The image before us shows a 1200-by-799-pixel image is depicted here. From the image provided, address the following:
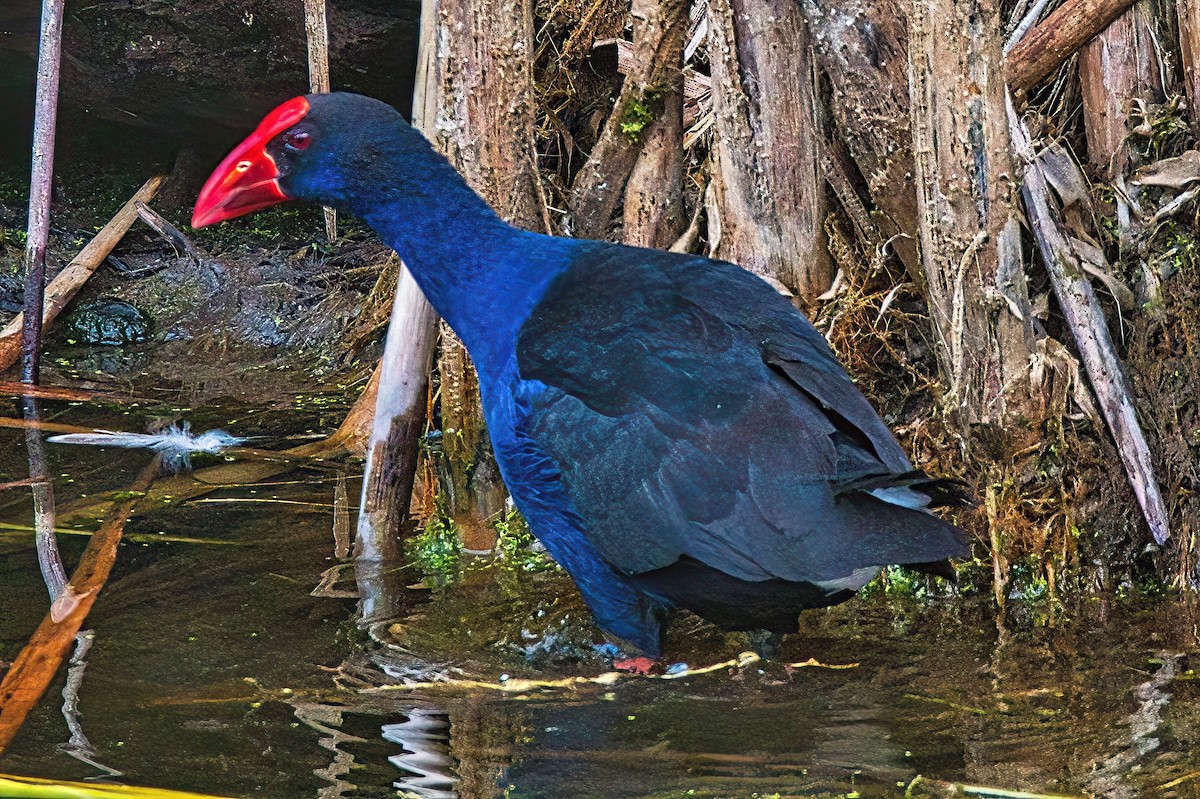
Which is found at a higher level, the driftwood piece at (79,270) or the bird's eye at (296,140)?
the driftwood piece at (79,270)

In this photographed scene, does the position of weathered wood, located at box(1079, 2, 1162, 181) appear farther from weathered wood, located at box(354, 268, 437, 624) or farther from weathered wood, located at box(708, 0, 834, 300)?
weathered wood, located at box(354, 268, 437, 624)

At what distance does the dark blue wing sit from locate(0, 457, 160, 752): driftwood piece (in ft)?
4.18

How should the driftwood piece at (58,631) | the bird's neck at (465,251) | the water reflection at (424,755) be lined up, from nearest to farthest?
the water reflection at (424,755) → the driftwood piece at (58,631) → the bird's neck at (465,251)

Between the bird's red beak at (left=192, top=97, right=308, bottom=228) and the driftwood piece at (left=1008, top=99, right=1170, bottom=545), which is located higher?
the bird's red beak at (left=192, top=97, right=308, bottom=228)

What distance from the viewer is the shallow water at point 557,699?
8.68ft

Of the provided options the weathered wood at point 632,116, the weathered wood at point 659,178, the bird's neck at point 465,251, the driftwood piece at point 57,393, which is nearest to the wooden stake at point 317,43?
the weathered wood at point 632,116

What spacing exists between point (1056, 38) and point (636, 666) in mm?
2128

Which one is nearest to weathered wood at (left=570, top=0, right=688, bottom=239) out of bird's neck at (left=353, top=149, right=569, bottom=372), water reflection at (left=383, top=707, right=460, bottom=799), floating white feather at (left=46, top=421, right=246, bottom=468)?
bird's neck at (left=353, top=149, right=569, bottom=372)

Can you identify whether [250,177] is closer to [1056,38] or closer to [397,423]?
[397,423]

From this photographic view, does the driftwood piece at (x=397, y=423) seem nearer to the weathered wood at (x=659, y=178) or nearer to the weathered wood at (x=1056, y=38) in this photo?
the weathered wood at (x=659, y=178)

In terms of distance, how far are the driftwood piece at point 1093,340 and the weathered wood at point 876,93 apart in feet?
1.02

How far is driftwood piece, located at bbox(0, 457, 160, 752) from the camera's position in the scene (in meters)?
2.97

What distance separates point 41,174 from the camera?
16.3ft

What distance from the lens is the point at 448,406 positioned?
4.12 m
